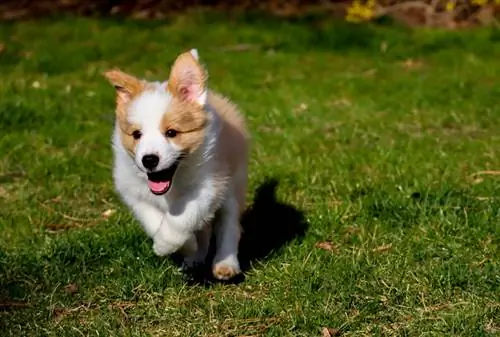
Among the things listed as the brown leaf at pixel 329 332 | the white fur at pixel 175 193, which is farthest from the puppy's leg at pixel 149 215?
the brown leaf at pixel 329 332

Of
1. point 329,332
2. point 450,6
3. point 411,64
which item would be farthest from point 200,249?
point 450,6

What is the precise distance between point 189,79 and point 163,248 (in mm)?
719

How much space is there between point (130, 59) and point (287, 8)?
2.56 metres

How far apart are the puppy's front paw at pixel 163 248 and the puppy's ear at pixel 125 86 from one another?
1.98 ft

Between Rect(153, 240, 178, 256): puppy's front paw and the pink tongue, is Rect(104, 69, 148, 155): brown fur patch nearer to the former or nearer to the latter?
the pink tongue

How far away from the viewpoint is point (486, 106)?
7.13 meters

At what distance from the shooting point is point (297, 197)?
530 centimetres

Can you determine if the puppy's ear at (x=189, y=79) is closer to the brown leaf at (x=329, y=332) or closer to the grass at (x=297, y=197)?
the grass at (x=297, y=197)

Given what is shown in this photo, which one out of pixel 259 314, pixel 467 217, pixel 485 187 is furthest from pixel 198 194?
pixel 485 187

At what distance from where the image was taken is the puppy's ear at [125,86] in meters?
3.99

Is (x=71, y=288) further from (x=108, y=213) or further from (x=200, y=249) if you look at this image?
(x=108, y=213)

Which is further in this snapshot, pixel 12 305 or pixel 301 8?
pixel 301 8

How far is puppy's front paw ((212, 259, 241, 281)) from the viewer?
4.17 meters

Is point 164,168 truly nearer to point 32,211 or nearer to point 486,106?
point 32,211
